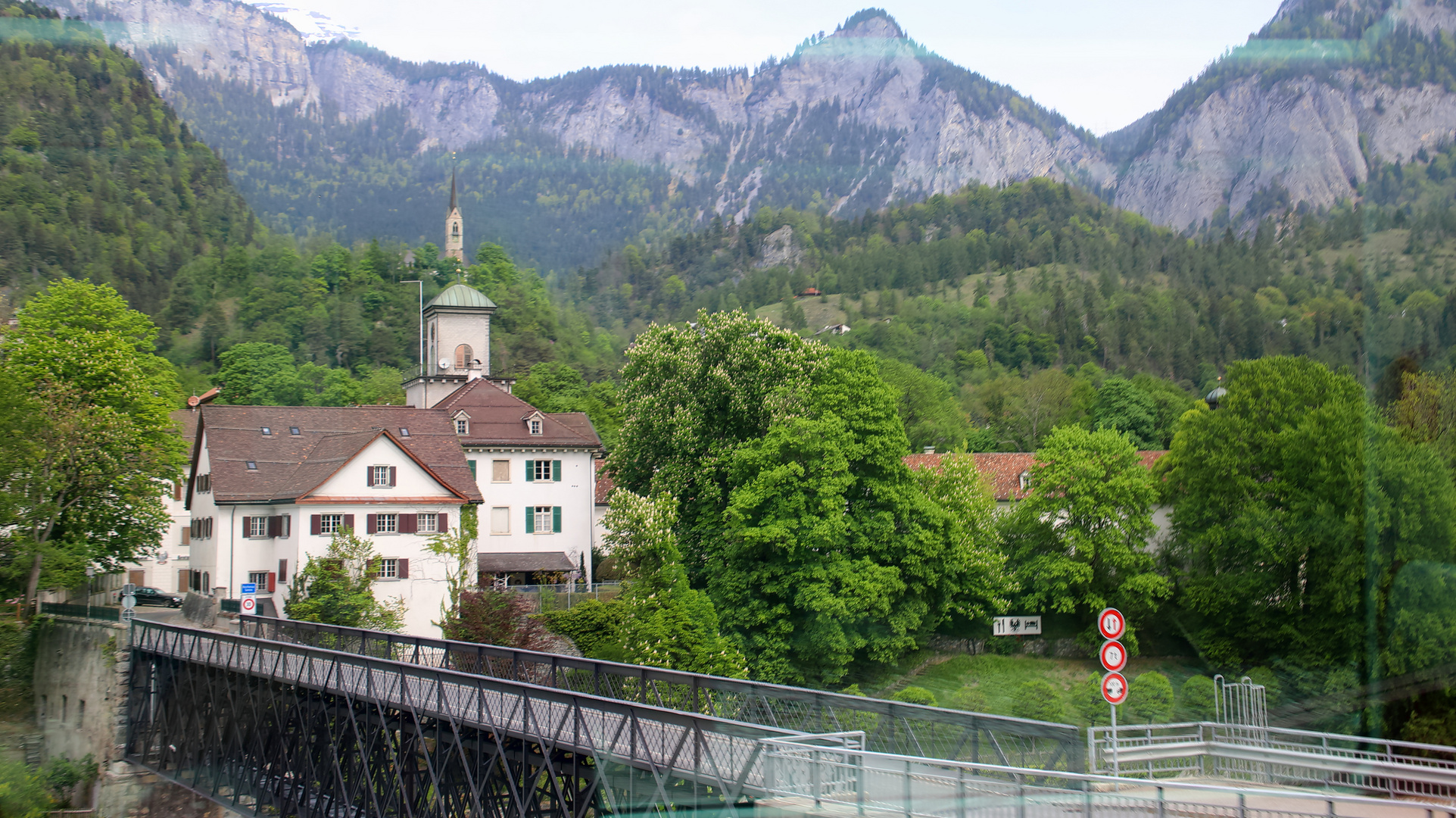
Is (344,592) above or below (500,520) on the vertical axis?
below

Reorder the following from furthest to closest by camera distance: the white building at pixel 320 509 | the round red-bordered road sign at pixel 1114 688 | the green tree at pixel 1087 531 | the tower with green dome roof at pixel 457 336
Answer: the tower with green dome roof at pixel 457 336
the green tree at pixel 1087 531
the white building at pixel 320 509
the round red-bordered road sign at pixel 1114 688

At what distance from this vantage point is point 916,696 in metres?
43.5

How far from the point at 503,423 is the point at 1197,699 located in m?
33.4

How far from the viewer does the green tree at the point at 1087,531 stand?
48.5 meters

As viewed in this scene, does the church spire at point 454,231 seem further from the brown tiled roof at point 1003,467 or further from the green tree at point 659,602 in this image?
the green tree at point 659,602

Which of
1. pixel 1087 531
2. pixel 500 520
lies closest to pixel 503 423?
pixel 500 520

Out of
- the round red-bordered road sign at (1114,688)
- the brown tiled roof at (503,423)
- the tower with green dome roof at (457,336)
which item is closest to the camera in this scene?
the round red-bordered road sign at (1114,688)

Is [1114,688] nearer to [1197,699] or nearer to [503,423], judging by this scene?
[1197,699]

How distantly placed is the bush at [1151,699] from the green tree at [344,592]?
2652 cm

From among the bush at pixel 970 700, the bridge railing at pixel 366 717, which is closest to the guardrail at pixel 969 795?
the bridge railing at pixel 366 717

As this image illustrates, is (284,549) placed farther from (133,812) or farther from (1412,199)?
(1412,199)

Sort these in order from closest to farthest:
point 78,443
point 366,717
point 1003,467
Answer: point 366,717 → point 78,443 → point 1003,467

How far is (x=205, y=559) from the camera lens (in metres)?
46.9

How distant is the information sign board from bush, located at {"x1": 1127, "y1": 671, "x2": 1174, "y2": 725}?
29.3ft
